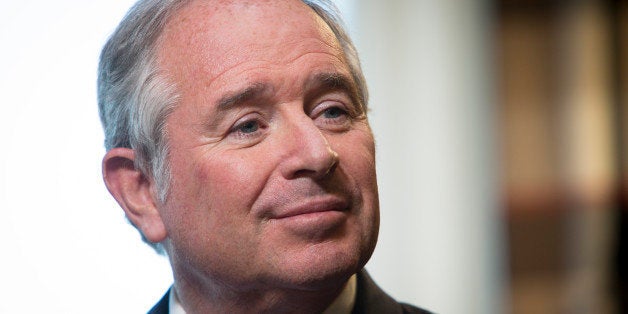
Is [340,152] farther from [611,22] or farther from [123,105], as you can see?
[611,22]

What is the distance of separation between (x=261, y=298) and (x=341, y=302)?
0.47 feet

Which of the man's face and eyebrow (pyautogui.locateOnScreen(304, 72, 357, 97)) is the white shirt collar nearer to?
the man's face

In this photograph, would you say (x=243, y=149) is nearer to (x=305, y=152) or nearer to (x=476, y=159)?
→ (x=305, y=152)

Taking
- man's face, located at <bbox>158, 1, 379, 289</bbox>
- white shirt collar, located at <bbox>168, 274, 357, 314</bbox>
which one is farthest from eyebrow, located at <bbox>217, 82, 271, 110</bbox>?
white shirt collar, located at <bbox>168, 274, 357, 314</bbox>

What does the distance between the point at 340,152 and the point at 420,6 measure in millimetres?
1561

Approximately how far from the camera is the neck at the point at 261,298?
1173 mm

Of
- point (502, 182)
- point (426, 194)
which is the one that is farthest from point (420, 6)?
point (502, 182)

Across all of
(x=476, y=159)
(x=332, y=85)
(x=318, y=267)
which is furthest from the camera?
(x=476, y=159)

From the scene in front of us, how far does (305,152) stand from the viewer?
114cm

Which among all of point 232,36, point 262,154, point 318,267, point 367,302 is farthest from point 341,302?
point 232,36

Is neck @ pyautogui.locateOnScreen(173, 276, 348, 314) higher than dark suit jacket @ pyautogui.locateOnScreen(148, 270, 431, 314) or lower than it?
higher

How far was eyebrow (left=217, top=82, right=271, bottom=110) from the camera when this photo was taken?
1162mm

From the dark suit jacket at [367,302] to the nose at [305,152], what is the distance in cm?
24

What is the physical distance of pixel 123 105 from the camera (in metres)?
1.26
